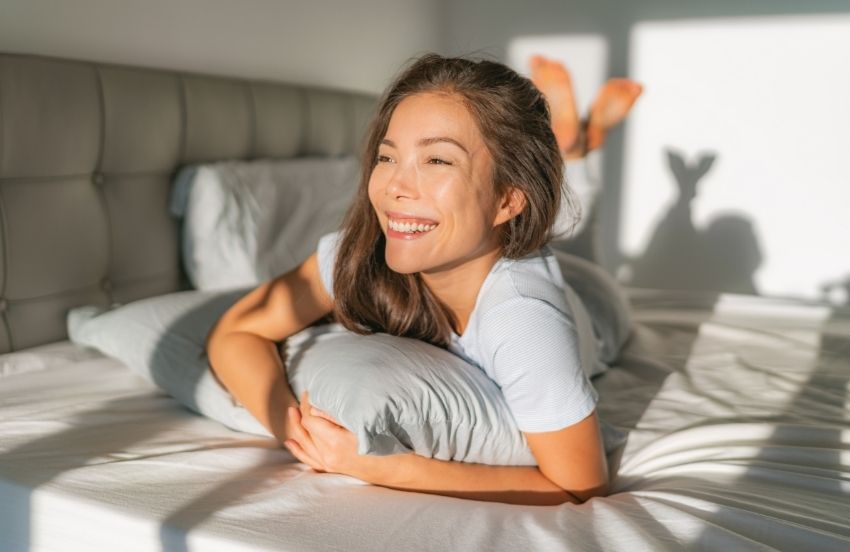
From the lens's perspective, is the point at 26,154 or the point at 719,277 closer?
the point at 26,154

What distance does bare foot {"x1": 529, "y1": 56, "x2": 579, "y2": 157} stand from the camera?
2057 millimetres

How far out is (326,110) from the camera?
2.05m

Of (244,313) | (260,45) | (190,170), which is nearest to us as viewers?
(244,313)

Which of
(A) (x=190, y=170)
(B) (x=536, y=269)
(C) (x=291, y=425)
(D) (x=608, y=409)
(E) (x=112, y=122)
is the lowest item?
(D) (x=608, y=409)

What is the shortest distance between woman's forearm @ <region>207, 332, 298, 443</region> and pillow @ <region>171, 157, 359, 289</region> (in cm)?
40

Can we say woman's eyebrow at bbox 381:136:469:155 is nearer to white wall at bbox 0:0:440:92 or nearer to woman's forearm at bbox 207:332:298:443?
woman's forearm at bbox 207:332:298:443

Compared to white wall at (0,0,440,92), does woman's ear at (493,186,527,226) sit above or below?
below

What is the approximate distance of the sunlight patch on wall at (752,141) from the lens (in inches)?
107

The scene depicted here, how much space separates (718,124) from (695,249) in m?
0.51

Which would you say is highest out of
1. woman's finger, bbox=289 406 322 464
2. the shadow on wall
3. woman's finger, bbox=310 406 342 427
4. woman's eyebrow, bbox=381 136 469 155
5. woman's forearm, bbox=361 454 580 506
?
woman's eyebrow, bbox=381 136 469 155

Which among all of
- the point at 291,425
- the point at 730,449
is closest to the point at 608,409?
the point at 730,449

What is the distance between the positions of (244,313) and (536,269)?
0.44 meters

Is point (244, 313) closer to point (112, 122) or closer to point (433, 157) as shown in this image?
point (433, 157)

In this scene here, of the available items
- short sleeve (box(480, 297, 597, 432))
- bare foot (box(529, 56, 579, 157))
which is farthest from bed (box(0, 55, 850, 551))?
bare foot (box(529, 56, 579, 157))
